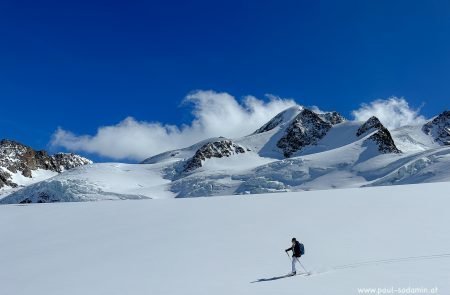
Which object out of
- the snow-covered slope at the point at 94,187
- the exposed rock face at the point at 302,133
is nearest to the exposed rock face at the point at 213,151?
the snow-covered slope at the point at 94,187

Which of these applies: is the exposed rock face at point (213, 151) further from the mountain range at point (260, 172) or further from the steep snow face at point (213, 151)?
the mountain range at point (260, 172)

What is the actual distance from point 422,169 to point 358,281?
85042 millimetres

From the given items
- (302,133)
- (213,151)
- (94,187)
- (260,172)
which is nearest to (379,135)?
(260,172)

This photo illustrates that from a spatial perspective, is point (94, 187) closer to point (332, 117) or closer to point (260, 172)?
point (260, 172)

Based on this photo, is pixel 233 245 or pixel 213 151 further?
pixel 213 151

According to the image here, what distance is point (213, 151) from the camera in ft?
502

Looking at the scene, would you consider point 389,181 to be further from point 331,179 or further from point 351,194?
point 351,194

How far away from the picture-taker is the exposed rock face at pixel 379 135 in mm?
122000

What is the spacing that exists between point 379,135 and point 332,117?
6173 centimetres

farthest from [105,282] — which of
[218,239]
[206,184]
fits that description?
[206,184]

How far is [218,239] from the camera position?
19016 mm

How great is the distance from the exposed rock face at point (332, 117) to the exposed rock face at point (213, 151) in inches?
1741

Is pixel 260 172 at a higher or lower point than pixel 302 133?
lower

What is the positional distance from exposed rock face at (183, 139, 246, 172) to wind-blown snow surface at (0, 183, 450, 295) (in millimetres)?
115361
